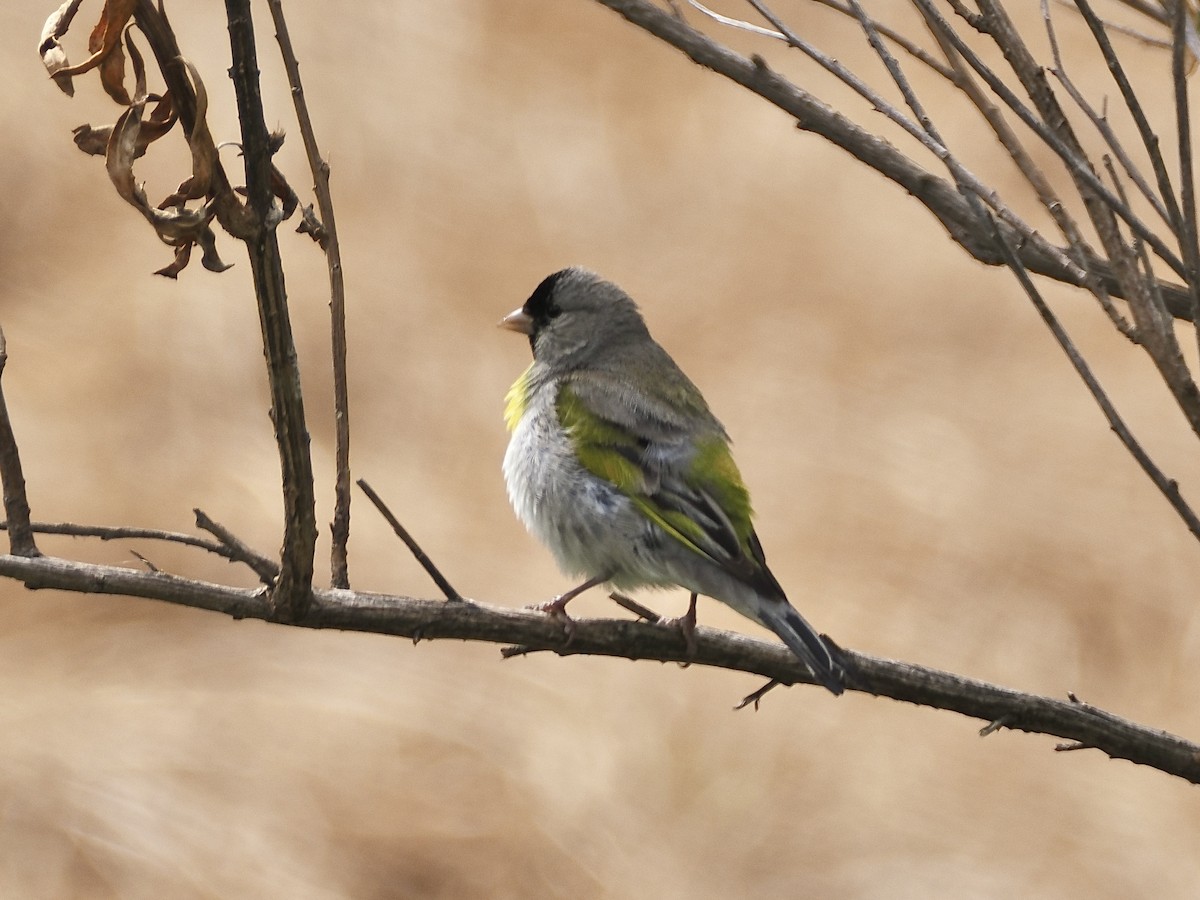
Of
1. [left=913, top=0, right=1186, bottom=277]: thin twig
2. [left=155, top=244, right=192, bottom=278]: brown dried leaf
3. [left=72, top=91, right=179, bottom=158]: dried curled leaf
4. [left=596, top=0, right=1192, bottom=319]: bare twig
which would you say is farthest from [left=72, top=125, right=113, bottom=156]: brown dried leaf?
[left=913, top=0, right=1186, bottom=277]: thin twig

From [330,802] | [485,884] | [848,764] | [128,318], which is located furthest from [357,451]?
[848,764]

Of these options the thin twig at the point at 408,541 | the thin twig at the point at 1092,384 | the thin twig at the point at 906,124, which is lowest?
the thin twig at the point at 408,541

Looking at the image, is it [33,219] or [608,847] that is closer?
[608,847]

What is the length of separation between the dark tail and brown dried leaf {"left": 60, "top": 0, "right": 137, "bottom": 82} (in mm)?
1001

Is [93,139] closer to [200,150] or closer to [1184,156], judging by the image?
[200,150]

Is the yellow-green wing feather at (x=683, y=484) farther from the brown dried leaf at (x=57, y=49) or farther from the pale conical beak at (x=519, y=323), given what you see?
the brown dried leaf at (x=57, y=49)

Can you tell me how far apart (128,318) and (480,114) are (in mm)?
1409

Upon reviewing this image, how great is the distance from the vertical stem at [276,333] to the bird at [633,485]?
69 centimetres

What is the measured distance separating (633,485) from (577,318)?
606 millimetres

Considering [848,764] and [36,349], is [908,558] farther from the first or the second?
[36,349]

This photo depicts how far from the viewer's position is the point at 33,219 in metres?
4.68

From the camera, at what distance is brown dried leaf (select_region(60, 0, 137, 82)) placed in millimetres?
1228

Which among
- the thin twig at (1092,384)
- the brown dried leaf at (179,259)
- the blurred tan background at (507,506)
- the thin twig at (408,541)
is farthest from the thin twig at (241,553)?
the blurred tan background at (507,506)

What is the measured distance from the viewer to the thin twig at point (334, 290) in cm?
140
